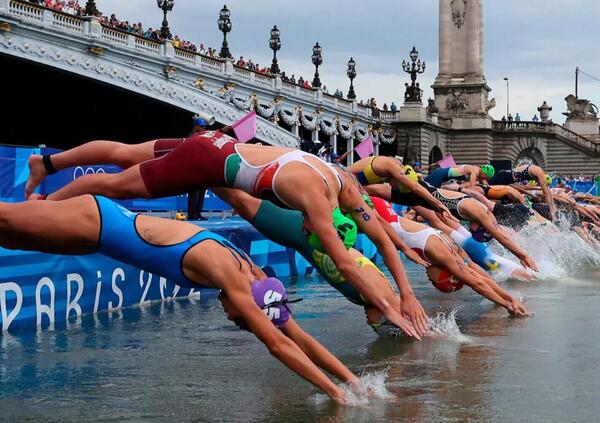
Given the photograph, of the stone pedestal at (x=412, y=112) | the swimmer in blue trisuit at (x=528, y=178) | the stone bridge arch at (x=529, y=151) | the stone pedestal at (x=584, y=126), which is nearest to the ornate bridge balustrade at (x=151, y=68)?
the stone pedestal at (x=412, y=112)

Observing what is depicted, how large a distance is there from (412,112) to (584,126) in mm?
23053

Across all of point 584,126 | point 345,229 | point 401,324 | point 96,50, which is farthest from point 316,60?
point 401,324

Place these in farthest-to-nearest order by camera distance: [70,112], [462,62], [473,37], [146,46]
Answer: [462,62] < [473,37] < [70,112] < [146,46]

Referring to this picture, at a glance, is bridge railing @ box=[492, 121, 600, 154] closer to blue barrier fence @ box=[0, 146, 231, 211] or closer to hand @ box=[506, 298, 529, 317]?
blue barrier fence @ box=[0, 146, 231, 211]

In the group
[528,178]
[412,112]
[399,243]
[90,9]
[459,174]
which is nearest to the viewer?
[399,243]

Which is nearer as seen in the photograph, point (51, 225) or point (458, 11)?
point (51, 225)

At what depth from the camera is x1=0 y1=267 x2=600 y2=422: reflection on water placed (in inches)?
241

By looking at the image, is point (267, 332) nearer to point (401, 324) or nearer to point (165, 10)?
point (401, 324)

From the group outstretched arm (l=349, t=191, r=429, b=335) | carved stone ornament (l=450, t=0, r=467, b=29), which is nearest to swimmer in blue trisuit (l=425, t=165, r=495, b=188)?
outstretched arm (l=349, t=191, r=429, b=335)

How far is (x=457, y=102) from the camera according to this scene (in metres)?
80.0

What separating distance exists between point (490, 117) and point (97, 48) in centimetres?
4882

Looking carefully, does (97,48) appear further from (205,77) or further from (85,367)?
(85,367)

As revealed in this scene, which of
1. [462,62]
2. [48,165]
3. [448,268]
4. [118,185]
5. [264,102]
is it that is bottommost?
[448,268]

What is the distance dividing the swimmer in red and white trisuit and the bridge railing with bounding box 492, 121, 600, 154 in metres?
74.6
